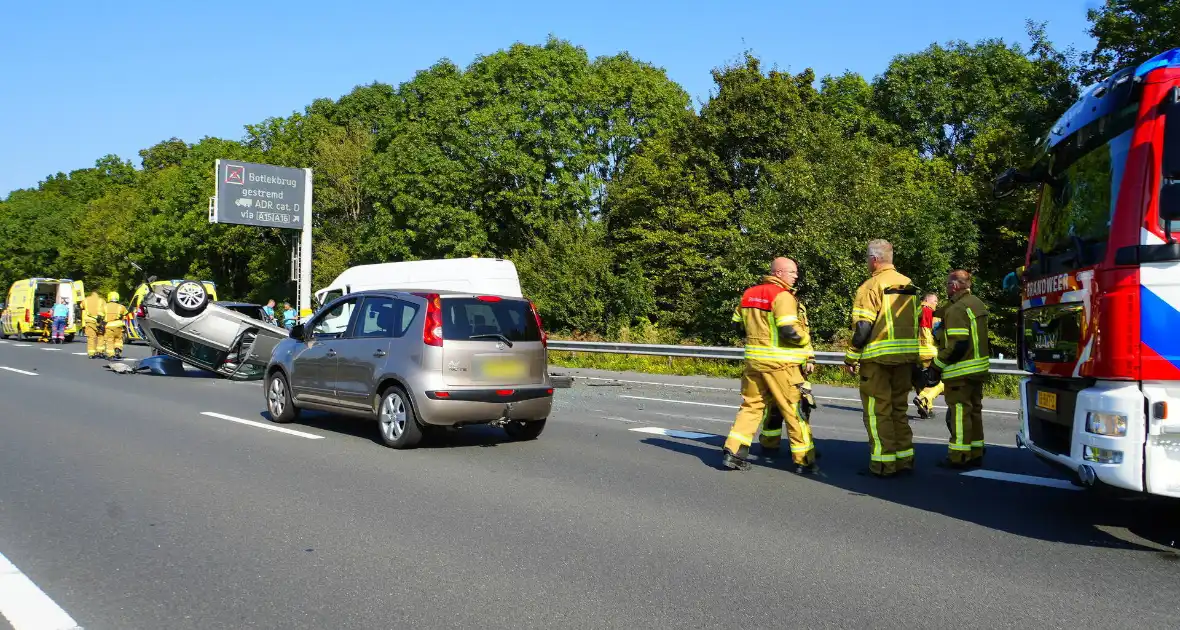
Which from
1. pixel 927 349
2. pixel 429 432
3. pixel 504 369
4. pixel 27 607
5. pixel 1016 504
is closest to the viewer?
pixel 27 607

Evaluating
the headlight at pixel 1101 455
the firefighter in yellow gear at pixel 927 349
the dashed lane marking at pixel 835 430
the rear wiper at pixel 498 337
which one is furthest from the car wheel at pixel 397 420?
the headlight at pixel 1101 455

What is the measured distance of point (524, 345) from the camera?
940cm

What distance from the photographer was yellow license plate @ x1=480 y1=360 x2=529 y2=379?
9.08 m

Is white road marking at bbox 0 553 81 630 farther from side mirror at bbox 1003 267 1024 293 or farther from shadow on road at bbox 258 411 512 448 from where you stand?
side mirror at bbox 1003 267 1024 293

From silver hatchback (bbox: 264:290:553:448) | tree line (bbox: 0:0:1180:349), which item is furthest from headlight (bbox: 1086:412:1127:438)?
tree line (bbox: 0:0:1180:349)

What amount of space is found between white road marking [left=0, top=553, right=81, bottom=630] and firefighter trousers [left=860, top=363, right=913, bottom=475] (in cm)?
554

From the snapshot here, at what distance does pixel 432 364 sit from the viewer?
881cm

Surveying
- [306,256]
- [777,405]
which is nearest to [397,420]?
[777,405]

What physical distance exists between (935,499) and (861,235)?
18.7 meters

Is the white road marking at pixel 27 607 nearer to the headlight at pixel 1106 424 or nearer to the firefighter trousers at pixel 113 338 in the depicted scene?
the headlight at pixel 1106 424

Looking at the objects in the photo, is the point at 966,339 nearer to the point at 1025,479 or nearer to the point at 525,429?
the point at 1025,479

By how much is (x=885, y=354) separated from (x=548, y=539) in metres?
3.25

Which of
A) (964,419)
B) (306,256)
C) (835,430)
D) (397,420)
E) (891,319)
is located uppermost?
(306,256)

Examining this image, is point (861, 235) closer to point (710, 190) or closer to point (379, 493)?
point (710, 190)
